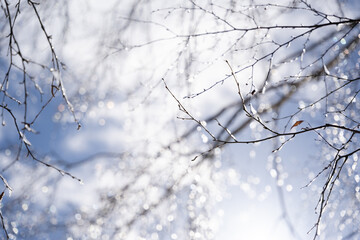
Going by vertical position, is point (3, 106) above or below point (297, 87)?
below

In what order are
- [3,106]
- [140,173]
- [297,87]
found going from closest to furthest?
[3,106], [297,87], [140,173]

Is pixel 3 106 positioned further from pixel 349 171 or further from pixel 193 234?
pixel 349 171

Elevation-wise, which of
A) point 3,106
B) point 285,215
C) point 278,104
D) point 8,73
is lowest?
point 285,215

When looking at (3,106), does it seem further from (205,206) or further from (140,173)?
(205,206)

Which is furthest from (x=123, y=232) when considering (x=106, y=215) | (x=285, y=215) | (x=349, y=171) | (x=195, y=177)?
(x=349, y=171)

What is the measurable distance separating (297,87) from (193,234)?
1.16 m

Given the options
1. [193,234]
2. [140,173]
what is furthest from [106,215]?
[193,234]

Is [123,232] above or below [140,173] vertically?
below

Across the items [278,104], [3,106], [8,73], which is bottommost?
[3,106]

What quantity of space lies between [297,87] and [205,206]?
3.24 feet

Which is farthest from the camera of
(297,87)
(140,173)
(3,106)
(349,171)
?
(349,171)

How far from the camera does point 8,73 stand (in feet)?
4.17

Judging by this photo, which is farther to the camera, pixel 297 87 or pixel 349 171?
pixel 349 171

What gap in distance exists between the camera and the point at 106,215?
217 cm
